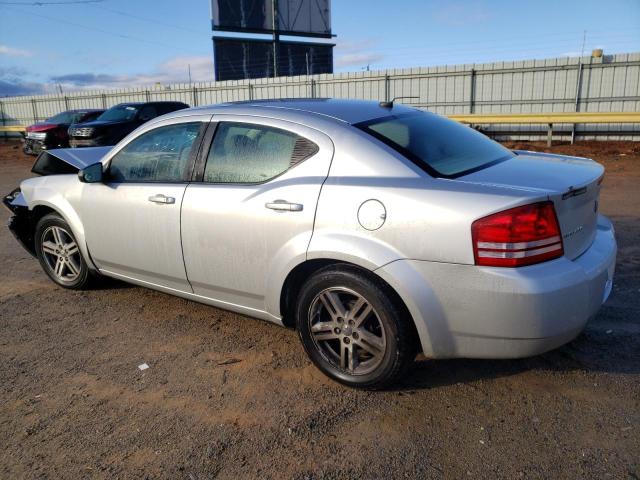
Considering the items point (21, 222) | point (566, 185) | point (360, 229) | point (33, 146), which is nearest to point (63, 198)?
point (21, 222)

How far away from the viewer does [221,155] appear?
11.7ft

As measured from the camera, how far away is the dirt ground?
2457 mm

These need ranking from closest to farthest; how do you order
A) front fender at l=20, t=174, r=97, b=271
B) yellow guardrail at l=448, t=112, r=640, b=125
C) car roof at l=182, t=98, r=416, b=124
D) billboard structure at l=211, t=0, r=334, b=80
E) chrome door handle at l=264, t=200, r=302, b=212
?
1. chrome door handle at l=264, t=200, r=302, b=212
2. car roof at l=182, t=98, r=416, b=124
3. front fender at l=20, t=174, r=97, b=271
4. yellow guardrail at l=448, t=112, r=640, b=125
5. billboard structure at l=211, t=0, r=334, b=80

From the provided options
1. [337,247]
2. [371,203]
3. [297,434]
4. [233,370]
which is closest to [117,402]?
[233,370]

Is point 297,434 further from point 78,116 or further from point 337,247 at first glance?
point 78,116

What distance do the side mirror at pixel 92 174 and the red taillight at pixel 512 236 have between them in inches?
116

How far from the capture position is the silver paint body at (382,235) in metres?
2.59

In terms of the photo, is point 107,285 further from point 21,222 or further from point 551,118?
point 551,118

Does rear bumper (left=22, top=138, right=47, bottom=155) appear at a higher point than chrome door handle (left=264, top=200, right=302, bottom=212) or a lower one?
lower

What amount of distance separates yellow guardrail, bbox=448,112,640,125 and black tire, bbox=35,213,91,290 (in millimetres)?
14531

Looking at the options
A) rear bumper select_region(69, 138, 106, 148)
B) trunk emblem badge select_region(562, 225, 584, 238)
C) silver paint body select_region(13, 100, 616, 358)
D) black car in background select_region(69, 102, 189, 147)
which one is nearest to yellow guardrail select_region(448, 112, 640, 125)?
black car in background select_region(69, 102, 189, 147)

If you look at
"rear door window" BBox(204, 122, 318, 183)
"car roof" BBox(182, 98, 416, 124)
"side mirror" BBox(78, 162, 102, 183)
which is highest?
"car roof" BBox(182, 98, 416, 124)

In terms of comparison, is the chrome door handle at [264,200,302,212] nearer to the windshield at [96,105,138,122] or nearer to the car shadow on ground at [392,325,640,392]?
the car shadow on ground at [392,325,640,392]

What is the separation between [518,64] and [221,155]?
16638 millimetres
